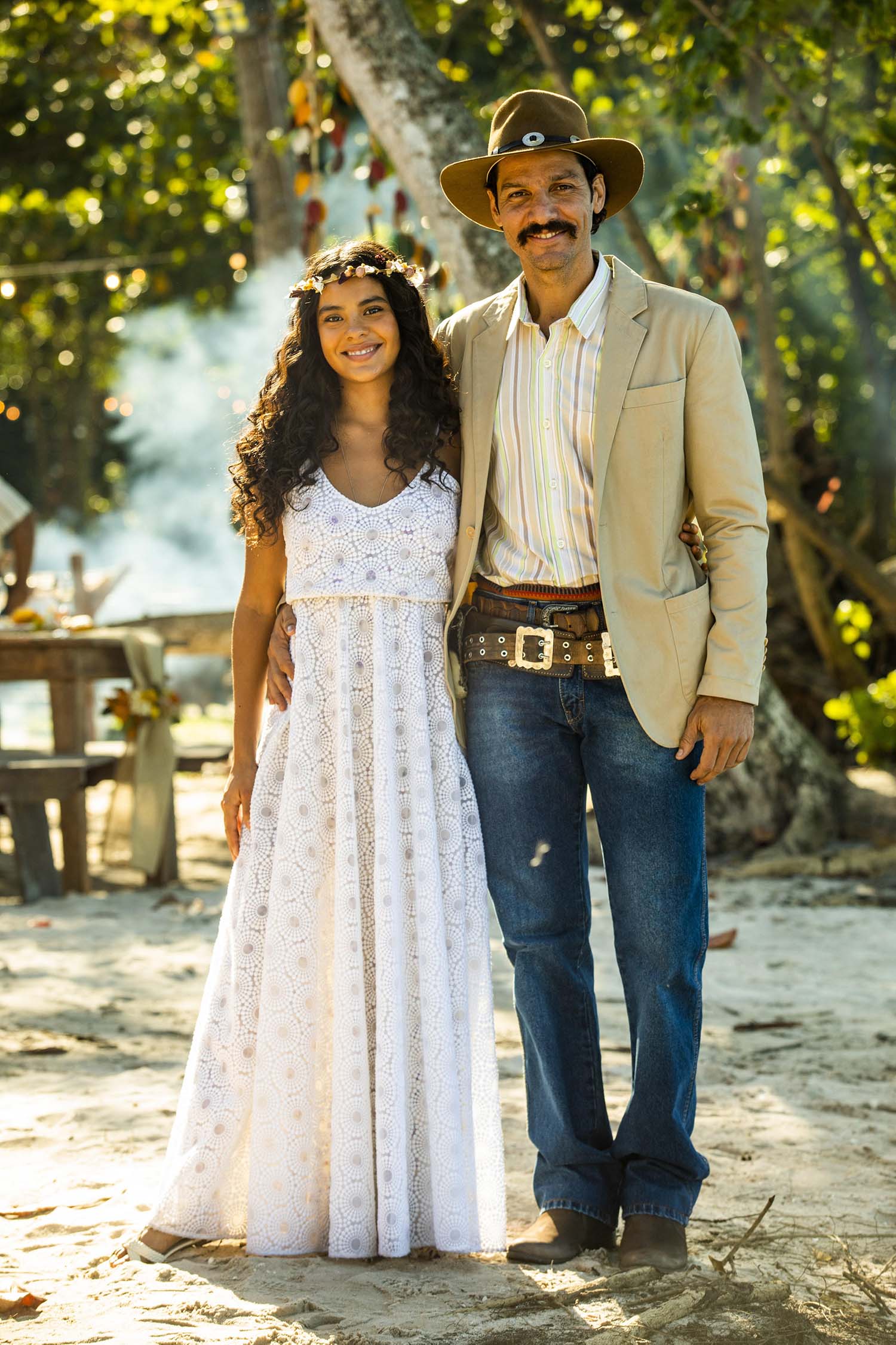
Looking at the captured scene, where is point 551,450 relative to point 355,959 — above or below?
above

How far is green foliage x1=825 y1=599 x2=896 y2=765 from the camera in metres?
7.92

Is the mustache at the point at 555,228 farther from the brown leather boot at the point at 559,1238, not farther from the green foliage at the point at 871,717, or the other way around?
the green foliage at the point at 871,717

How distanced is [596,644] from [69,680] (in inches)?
168

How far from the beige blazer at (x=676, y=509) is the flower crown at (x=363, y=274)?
481 millimetres

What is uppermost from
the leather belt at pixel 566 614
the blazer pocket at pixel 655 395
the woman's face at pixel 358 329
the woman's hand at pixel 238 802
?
the woman's face at pixel 358 329

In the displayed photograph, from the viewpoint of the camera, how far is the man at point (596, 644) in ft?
8.44

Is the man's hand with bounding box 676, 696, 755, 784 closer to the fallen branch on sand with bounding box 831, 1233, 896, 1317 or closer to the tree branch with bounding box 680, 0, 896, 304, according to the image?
the fallen branch on sand with bounding box 831, 1233, 896, 1317

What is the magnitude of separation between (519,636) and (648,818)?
0.42m

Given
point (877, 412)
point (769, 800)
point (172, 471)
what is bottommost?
point (769, 800)

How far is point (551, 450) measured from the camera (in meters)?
2.67

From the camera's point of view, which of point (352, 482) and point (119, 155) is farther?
point (119, 155)

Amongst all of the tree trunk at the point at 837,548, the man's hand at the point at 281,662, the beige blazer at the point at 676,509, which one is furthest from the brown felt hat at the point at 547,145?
the tree trunk at the point at 837,548

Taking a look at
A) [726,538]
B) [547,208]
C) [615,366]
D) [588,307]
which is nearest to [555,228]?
[547,208]

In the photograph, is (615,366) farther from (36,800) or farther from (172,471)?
(172,471)
